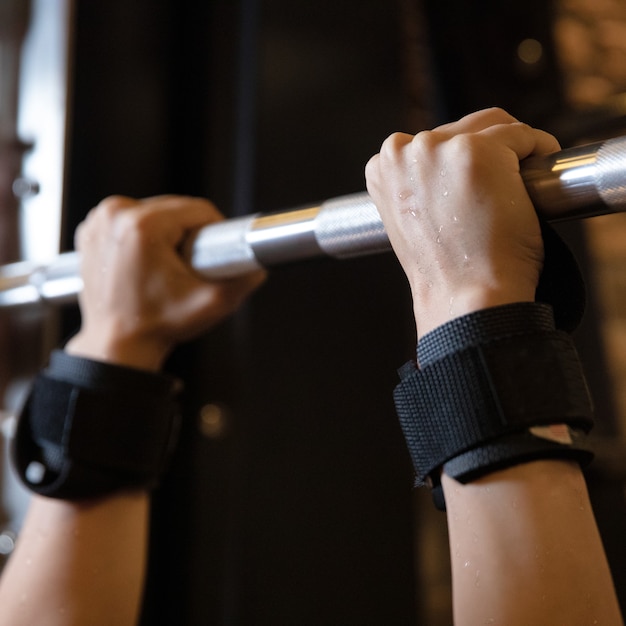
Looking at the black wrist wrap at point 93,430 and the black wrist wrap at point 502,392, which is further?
the black wrist wrap at point 93,430

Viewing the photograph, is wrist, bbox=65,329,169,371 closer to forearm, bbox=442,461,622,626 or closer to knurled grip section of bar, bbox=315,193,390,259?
knurled grip section of bar, bbox=315,193,390,259

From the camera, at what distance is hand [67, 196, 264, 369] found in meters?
0.60

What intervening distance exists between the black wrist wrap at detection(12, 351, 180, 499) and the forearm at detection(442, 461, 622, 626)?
0.94 feet

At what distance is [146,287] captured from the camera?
1.98 ft

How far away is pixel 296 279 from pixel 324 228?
35 centimetres

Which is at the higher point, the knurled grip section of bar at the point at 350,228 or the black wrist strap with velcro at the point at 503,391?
the knurled grip section of bar at the point at 350,228

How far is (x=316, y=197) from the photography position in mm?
839

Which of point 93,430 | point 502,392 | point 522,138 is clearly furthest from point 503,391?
point 93,430

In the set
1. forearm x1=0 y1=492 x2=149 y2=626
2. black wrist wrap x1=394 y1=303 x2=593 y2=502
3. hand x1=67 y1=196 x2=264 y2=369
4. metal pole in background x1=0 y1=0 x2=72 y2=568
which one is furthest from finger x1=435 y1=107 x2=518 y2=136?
metal pole in background x1=0 y1=0 x2=72 y2=568

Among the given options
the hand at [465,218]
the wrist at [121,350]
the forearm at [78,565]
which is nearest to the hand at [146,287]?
the wrist at [121,350]

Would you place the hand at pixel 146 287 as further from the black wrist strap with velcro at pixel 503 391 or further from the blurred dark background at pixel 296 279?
the black wrist strap with velcro at pixel 503 391

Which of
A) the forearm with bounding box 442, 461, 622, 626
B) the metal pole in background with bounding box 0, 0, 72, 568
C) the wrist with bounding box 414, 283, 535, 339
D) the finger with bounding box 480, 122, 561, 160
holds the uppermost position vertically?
the metal pole in background with bounding box 0, 0, 72, 568

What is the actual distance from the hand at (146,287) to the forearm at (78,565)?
12cm

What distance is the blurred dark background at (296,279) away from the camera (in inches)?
30.2
